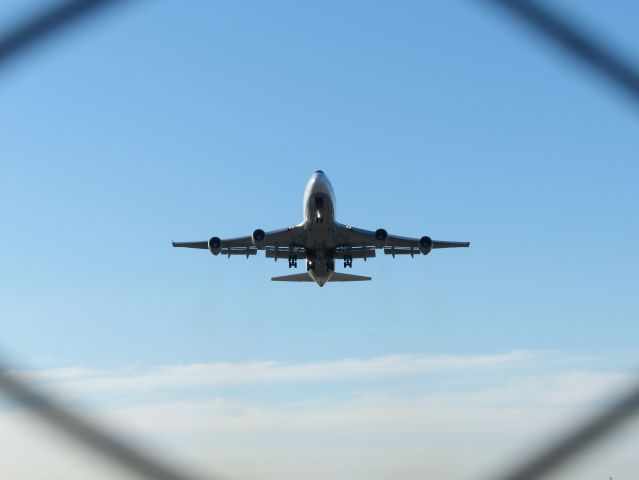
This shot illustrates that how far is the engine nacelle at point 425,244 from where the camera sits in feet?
259

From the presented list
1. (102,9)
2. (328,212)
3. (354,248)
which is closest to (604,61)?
(102,9)

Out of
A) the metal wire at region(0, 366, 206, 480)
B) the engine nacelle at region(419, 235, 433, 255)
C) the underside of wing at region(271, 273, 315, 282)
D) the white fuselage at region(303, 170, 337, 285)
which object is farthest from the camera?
the underside of wing at region(271, 273, 315, 282)

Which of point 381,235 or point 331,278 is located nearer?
point 381,235

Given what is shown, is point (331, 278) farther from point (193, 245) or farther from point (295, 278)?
point (193, 245)

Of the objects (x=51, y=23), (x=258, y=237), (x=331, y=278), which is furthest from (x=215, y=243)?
(x=51, y=23)

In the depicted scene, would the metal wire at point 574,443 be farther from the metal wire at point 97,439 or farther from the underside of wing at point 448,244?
the underside of wing at point 448,244

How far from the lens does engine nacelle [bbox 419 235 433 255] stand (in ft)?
259

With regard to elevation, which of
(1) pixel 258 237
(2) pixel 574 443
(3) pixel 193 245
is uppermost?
(3) pixel 193 245

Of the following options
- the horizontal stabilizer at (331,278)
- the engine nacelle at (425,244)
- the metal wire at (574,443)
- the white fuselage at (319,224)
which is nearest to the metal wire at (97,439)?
the metal wire at (574,443)

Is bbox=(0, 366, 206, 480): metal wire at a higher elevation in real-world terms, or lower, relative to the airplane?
lower

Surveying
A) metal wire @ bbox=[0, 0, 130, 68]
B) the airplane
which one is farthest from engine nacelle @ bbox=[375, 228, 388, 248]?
metal wire @ bbox=[0, 0, 130, 68]

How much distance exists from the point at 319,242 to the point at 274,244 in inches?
172

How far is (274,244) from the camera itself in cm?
7988

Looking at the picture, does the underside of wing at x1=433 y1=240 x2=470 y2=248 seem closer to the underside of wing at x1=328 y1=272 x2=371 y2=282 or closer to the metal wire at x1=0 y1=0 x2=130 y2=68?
the underside of wing at x1=328 y1=272 x2=371 y2=282
